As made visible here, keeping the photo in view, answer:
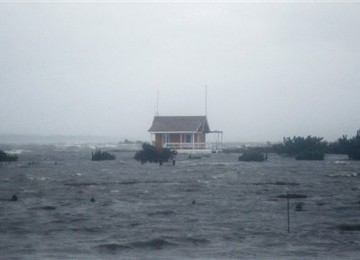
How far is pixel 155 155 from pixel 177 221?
3434 centimetres

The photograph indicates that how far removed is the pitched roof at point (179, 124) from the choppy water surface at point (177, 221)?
33.4m

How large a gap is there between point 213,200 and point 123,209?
13.2ft

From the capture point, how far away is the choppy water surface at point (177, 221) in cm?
1359

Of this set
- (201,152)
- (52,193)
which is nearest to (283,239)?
(52,193)

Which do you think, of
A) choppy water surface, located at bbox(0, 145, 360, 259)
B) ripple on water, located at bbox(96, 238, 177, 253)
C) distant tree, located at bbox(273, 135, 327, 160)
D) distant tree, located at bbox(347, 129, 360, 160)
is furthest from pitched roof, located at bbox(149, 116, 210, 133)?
ripple on water, located at bbox(96, 238, 177, 253)

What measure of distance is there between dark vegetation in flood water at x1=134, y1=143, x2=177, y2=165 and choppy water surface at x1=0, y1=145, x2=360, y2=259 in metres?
20.2

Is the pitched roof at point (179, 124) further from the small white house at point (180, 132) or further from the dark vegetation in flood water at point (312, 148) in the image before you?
the dark vegetation in flood water at point (312, 148)

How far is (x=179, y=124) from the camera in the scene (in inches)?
2554

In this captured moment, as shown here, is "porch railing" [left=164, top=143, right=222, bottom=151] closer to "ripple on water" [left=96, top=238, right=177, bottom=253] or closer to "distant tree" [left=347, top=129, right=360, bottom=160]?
"distant tree" [left=347, top=129, right=360, bottom=160]

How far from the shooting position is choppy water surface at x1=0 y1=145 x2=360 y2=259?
13586 mm

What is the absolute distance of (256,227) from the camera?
54.6 ft

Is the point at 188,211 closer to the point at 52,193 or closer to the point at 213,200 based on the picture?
the point at 213,200

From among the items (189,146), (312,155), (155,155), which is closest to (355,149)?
(312,155)

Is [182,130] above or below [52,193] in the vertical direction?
above
